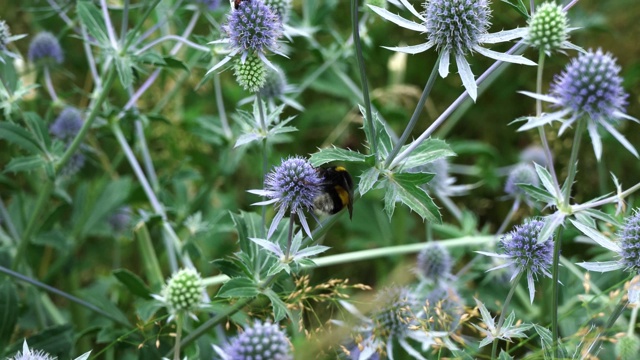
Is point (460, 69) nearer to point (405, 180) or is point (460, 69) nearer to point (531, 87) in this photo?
point (405, 180)

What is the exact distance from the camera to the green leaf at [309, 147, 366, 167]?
1.66 metres

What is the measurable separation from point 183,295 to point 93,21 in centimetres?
95

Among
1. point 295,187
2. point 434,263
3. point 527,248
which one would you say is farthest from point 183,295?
point 434,263

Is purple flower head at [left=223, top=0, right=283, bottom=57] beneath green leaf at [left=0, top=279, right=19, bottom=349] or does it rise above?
above

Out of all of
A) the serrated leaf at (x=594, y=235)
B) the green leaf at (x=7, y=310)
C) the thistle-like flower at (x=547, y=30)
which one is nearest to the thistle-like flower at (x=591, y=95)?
the thistle-like flower at (x=547, y=30)

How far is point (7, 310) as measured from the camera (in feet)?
7.38

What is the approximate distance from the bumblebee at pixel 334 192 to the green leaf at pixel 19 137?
1012mm

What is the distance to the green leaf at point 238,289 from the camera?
168 cm

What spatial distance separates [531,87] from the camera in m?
3.89

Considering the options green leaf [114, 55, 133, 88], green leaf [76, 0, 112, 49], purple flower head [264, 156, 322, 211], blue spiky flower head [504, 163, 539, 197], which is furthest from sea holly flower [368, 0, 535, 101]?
blue spiky flower head [504, 163, 539, 197]

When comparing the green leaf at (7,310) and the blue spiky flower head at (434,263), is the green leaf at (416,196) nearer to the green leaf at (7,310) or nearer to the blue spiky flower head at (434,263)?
the blue spiky flower head at (434,263)

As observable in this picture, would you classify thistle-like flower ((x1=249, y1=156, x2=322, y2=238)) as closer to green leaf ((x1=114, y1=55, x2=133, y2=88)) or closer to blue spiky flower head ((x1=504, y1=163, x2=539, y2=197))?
green leaf ((x1=114, y1=55, x2=133, y2=88))

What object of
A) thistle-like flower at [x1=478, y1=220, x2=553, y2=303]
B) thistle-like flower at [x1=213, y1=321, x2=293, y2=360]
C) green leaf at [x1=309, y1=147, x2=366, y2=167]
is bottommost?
thistle-like flower at [x1=213, y1=321, x2=293, y2=360]

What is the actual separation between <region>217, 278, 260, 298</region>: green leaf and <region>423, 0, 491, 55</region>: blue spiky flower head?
0.77 metres
